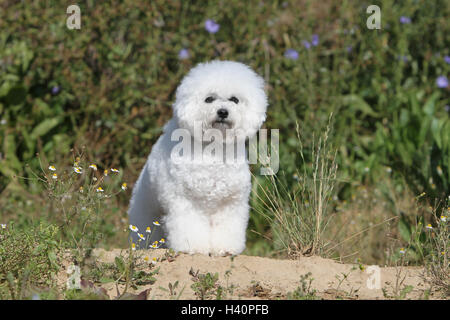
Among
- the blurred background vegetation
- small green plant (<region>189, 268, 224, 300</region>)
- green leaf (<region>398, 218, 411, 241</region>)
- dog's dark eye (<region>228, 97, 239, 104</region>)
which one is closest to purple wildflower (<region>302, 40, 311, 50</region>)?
the blurred background vegetation

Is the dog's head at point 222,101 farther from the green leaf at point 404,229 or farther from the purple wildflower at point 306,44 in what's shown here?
the purple wildflower at point 306,44

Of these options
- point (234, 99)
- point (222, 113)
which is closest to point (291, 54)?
point (234, 99)

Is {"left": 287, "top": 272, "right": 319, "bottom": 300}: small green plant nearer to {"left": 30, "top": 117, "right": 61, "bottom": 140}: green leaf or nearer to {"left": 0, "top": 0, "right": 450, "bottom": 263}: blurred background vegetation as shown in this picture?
{"left": 0, "top": 0, "right": 450, "bottom": 263}: blurred background vegetation

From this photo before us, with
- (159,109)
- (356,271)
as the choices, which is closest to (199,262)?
(356,271)

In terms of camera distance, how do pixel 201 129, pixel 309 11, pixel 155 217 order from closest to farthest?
Result: pixel 201 129, pixel 155 217, pixel 309 11

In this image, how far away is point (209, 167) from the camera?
→ 3.65 metres

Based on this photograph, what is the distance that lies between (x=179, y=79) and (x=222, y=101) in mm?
2366

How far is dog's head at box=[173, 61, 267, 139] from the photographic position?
3.63 metres

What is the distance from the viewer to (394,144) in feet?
18.3

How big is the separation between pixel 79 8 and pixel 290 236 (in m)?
3.46

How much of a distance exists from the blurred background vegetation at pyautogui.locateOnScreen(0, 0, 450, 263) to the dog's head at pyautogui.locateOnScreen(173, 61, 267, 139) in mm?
1447

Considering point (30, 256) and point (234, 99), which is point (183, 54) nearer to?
point (234, 99)

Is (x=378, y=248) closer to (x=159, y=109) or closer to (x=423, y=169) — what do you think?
(x=423, y=169)

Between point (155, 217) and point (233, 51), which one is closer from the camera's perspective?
point (155, 217)
